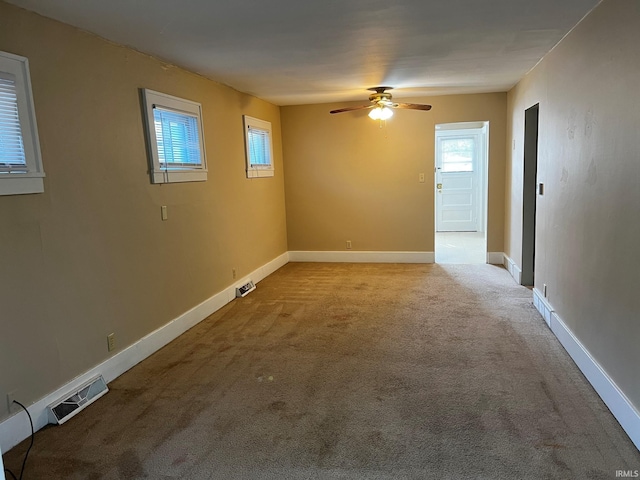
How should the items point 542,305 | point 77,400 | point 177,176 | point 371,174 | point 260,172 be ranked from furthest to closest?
point 371,174, point 260,172, point 542,305, point 177,176, point 77,400

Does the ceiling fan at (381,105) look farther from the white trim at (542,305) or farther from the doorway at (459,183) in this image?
the doorway at (459,183)

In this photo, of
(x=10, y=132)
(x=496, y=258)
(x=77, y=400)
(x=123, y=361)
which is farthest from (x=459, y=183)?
(x=10, y=132)

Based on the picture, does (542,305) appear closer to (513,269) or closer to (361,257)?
(513,269)

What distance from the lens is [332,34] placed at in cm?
303

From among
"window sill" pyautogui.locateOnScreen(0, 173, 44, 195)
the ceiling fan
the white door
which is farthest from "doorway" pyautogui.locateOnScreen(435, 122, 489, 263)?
"window sill" pyautogui.locateOnScreen(0, 173, 44, 195)

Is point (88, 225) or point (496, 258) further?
point (496, 258)

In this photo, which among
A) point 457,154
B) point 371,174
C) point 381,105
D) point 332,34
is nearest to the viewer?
point 332,34

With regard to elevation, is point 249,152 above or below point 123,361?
above

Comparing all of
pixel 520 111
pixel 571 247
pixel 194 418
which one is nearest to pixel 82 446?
pixel 194 418

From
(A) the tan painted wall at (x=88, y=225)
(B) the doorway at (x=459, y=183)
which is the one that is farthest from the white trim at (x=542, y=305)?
(B) the doorway at (x=459, y=183)

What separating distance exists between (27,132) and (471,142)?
325 inches

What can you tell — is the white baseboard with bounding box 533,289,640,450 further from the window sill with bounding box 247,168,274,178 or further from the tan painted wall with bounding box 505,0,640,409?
the window sill with bounding box 247,168,274,178

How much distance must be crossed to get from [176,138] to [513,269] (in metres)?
4.18

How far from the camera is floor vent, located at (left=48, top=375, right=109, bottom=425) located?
253 centimetres
